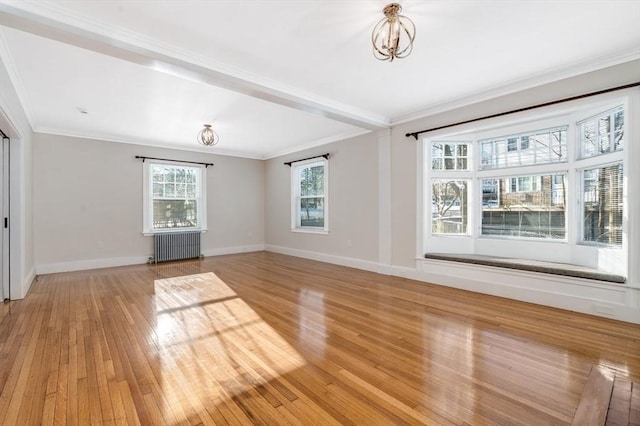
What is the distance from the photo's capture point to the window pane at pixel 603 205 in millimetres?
3367

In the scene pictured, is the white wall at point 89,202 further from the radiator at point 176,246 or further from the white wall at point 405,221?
the white wall at point 405,221

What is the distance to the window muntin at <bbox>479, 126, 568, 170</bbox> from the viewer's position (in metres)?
4.06

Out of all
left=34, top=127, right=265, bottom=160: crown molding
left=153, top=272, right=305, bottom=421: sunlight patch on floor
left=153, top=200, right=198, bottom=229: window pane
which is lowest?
left=153, top=272, right=305, bottom=421: sunlight patch on floor

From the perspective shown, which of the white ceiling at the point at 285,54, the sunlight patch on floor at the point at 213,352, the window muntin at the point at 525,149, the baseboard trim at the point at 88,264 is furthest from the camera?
the baseboard trim at the point at 88,264

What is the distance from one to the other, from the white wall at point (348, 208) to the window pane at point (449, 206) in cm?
100

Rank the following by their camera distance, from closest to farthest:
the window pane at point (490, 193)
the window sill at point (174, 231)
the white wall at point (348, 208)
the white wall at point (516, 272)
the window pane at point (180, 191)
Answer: the white wall at point (516, 272) < the window pane at point (490, 193) < the white wall at point (348, 208) < the window sill at point (174, 231) < the window pane at point (180, 191)

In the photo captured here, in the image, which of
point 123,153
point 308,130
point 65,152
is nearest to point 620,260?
point 308,130

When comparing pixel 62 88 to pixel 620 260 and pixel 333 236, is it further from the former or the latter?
pixel 620 260

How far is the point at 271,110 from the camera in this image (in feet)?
14.7

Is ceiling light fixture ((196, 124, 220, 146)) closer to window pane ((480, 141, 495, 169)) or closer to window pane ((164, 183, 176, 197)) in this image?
window pane ((164, 183, 176, 197))

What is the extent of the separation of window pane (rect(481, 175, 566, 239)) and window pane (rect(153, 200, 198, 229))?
622 cm

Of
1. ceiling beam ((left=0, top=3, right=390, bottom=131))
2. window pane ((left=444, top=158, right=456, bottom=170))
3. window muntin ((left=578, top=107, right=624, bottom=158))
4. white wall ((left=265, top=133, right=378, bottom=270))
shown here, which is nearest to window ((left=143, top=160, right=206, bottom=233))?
white wall ((left=265, top=133, right=378, bottom=270))

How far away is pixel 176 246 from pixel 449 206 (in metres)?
5.73

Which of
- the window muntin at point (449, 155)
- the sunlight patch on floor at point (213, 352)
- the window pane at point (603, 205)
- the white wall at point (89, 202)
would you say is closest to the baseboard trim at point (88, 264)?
the white wall at point (89, 202)
